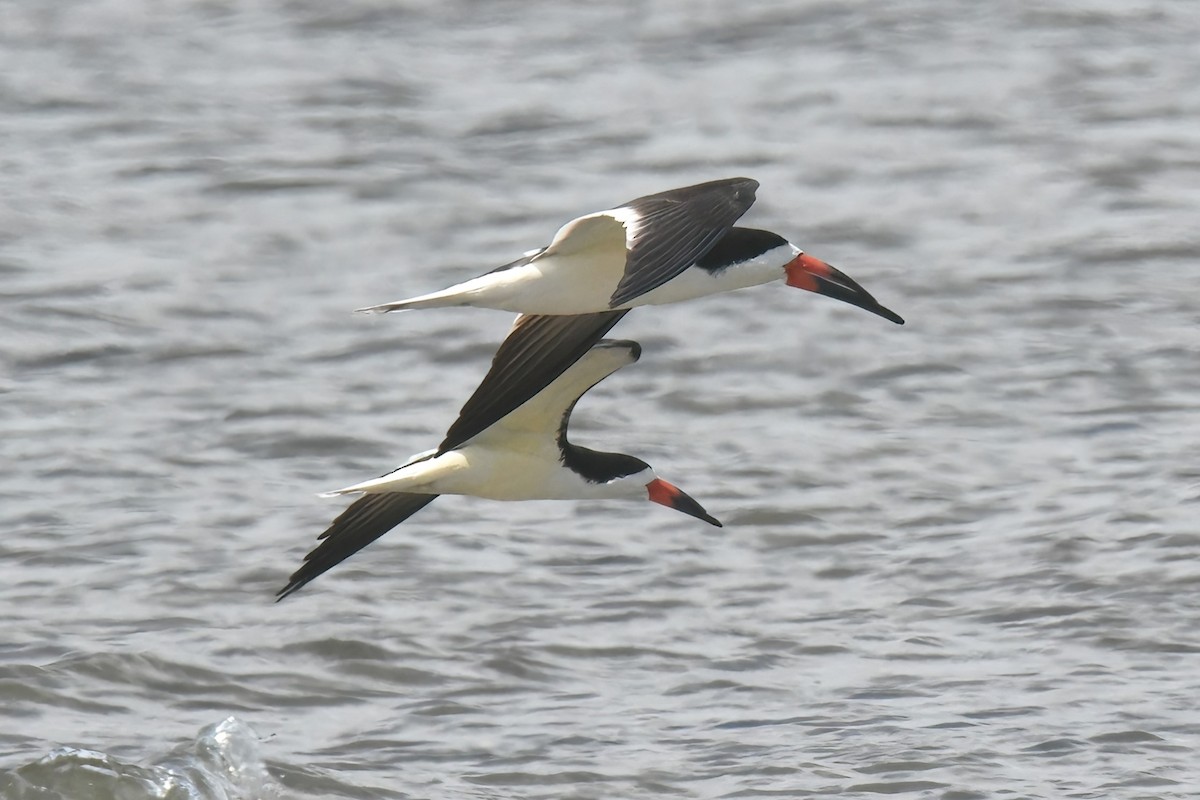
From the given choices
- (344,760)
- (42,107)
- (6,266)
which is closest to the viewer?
(344,760)

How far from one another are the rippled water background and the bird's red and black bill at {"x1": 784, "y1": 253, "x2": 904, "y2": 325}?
70.0 inches

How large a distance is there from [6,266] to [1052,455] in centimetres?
597

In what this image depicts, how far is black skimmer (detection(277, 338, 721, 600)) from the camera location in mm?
8516

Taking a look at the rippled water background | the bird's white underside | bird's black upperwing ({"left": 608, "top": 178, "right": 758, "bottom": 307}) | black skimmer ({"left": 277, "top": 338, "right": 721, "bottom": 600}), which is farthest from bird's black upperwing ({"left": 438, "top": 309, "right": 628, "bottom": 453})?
the rippled water background

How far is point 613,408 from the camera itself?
41.0 ft

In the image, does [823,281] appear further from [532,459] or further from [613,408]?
[613,408]

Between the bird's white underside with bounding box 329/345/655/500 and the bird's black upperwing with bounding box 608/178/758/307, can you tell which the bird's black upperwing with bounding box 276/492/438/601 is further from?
the bird's black upperwing with bounding box 608/178/758/307

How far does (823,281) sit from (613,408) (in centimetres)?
377

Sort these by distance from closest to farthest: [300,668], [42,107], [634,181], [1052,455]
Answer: [300,668] < [1052,455] < [634,181] < [42,107]

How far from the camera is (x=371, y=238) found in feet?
47.6

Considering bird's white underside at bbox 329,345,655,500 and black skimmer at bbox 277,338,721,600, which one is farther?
bird's white underside at bbox 329,345,655,500

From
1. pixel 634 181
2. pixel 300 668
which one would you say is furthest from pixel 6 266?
pixel 300 668

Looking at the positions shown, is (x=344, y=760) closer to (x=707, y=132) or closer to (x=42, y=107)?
(x=707, y=132)

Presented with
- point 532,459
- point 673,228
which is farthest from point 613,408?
point 673,228
